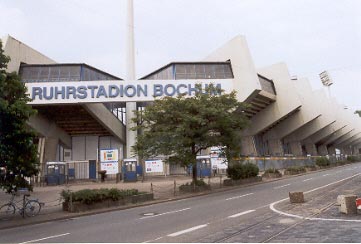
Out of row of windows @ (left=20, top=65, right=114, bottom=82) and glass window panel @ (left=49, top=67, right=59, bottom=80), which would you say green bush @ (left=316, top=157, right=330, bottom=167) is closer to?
row of windows @ (left=20, top=65, right=114, bottom=82)

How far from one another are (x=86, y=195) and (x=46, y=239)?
7.19m

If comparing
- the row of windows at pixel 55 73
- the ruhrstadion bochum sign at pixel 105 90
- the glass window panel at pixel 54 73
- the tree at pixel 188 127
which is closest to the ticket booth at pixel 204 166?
the ruhrstadion bochum sign at pixel 105 90

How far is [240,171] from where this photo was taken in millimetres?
31234

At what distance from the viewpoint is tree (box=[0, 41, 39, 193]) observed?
15180 mm

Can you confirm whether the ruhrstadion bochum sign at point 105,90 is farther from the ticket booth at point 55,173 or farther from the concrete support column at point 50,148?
the ticket booth at point 55,173

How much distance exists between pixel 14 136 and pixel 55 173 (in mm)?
21628

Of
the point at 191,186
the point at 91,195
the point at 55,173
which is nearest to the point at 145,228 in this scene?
the point at 91,195

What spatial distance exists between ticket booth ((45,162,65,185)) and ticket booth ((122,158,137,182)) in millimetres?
6340

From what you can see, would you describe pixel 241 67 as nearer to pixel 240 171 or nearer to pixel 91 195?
pixel 240 171

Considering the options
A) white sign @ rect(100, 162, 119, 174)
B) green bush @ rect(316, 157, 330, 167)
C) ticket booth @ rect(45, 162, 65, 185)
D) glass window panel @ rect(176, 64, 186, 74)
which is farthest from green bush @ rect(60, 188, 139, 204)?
green bush @ rect(316, 157, 330, 167)

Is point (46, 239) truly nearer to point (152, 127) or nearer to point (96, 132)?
point (152, 127)

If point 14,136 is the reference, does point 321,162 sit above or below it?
below

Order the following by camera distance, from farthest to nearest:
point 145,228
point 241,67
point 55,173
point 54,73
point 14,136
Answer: point 241,67 → point 54,73 → point 55,173 → point 14,136 → point 145,228

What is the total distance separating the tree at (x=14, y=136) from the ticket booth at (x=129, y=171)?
1947 cm
